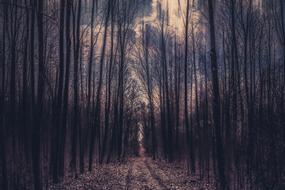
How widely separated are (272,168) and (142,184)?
6.43m

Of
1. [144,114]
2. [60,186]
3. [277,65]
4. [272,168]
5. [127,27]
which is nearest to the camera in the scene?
[272,168]

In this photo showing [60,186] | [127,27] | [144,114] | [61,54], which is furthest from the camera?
[144,114]

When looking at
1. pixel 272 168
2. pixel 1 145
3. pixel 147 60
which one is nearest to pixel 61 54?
pixel 1 145

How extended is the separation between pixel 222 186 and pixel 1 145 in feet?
26.8

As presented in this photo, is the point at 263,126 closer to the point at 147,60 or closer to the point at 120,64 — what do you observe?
the point at 120,64

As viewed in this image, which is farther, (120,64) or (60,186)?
(120,64)

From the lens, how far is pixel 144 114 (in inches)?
2554

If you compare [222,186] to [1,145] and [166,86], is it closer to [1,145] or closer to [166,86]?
[1,145]

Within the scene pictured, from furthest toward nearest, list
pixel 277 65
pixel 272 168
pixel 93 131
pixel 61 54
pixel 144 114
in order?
pixel 144 114, pixel 93 131, pixel 277 65, pixel 61 54, pixel 272 168

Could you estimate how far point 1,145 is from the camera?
12633 mm

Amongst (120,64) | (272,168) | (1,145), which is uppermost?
(120,64)

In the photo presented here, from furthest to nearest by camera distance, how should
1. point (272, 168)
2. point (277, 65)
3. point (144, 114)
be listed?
point (144, 114) < point (277, 65) < point (272, 168)

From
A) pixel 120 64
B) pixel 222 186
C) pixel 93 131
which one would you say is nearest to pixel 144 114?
pixel 120 64

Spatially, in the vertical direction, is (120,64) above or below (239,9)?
below
